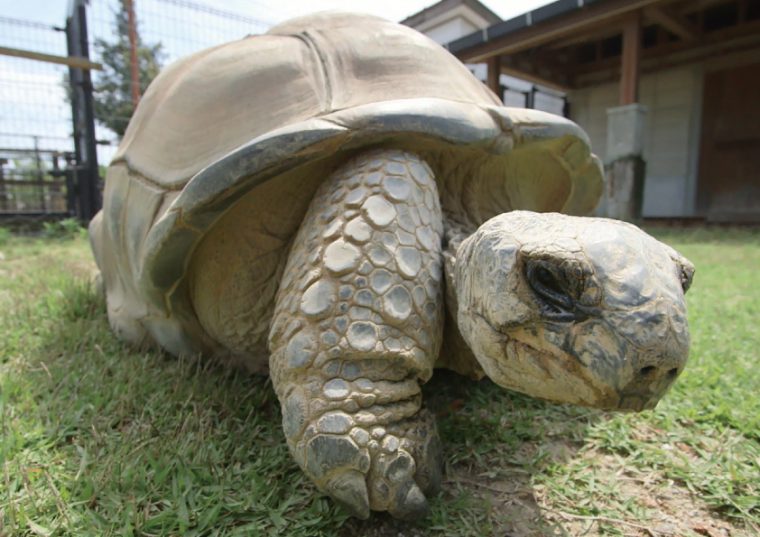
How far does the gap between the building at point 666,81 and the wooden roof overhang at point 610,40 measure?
0.06 feet

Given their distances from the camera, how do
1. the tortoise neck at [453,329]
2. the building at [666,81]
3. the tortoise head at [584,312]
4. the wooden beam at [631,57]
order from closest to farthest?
Answer: 1. the tortoise head at [584,312]
2. the tortoise neck at [453,329]
3. the wooden beam at [631,57]
4. the building at [666,81]

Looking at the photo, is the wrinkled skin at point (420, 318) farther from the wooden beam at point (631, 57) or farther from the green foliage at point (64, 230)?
the wooden beam at point (631, 57)

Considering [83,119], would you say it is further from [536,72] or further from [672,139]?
[672,139]

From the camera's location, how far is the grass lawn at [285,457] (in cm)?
119

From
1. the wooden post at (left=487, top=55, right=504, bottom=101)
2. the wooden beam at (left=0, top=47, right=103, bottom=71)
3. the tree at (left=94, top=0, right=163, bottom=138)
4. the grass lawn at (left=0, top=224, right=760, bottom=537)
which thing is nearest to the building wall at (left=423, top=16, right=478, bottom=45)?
the wooden post at (left=487, top=55, right=504, bottom=101)

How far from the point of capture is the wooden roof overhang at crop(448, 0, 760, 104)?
8.02m

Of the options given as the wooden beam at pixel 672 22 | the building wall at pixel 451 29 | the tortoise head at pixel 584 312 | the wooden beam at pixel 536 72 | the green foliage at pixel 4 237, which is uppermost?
the building wall at pixel 451 29

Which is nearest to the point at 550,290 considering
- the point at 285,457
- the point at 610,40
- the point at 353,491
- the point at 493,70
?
the point at 353,491

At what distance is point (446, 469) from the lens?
1391mm

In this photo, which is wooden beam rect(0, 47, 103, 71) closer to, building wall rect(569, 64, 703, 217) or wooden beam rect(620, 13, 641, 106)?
wooden beam rect(620, 13, 641, 106)

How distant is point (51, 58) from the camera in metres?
6.36

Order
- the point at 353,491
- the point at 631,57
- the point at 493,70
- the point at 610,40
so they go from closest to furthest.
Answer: the point at 353,491 < the point at 631,57 < the point at 493,70 < the point at 610,40

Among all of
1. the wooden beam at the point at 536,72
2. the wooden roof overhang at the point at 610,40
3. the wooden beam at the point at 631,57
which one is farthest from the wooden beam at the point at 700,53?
the wooden beam at the point at 631,57

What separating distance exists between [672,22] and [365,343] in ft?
32.9
